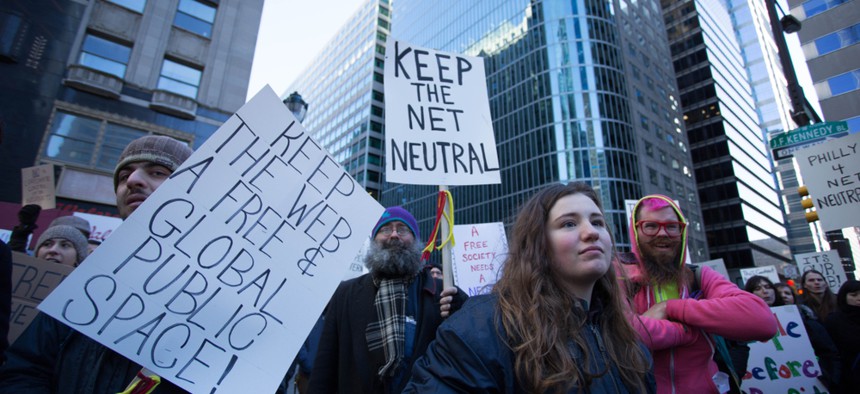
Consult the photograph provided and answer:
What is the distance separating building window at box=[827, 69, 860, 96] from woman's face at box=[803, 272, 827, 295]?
2550 centimetres

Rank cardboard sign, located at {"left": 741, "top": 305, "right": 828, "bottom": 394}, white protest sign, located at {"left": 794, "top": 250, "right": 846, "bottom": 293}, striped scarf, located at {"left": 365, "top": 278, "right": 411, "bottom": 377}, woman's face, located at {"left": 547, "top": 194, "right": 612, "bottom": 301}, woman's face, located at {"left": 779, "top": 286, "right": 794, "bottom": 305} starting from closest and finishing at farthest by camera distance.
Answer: woman's face, located at {"left": 547, "top": 194, "right": 612, "bottom": 301} < striped scarf, located at {"left": 365, "top": 278, "right": 411, "bottom": 377} < cardboard sign, located at {"left": 741, "top": 305, "right": 828, "bottom": 394} < woman's face, located at {"left": 779, "top": 286, "right": 794, "bottom": 305} < white protest sign, located at {"left": 794, "top": 250, "right": 846, "bottom": 293}

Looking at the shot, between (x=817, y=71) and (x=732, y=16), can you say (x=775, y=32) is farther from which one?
(x=732, y=16)

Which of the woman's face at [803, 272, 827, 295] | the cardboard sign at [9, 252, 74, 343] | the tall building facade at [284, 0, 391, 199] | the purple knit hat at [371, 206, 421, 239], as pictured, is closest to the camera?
the cardboard sign at [9, 252, 74, 343]

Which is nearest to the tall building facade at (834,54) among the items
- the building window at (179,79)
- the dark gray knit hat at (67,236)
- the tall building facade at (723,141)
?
the dark gray knit hat at (67,236)

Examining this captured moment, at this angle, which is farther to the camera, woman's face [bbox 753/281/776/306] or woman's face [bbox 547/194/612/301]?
woman's face [bbox 753/281/776/306]

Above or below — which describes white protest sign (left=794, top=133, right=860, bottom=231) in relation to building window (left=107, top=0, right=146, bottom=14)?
below

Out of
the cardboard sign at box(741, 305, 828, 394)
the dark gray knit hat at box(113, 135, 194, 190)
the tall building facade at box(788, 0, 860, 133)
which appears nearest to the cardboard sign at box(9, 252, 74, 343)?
the dark gray knit hat at box(113, 135, 194, 190)

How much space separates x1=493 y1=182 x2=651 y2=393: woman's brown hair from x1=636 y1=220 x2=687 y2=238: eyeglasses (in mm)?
772

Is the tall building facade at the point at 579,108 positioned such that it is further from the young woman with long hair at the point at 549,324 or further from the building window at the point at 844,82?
the young woman with long hair at the point at 549,324

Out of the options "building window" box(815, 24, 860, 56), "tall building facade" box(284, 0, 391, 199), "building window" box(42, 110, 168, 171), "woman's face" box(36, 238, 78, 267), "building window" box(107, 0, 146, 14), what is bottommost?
"woman's face" box(36, 238, 78, 267)

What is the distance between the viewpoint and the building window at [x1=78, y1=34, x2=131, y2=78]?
42.7 feet

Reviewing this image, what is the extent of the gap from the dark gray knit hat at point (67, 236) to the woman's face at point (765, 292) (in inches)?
271

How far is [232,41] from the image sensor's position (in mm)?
15930

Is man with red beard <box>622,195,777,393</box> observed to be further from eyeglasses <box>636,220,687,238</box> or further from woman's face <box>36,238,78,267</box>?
woman's face <box>36,238,78,267</box>
